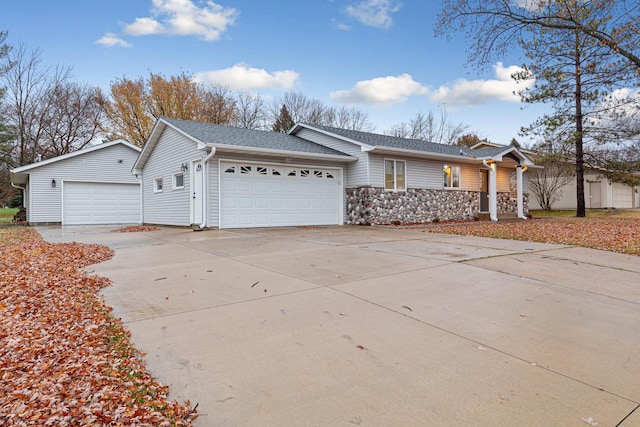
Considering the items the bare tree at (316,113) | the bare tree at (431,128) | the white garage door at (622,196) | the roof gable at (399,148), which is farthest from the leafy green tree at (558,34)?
the bare tree at (431,128)

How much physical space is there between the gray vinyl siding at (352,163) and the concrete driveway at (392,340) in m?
8.04

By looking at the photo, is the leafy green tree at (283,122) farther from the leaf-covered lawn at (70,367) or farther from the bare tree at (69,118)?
the leaf-covered lawn at (70,367)

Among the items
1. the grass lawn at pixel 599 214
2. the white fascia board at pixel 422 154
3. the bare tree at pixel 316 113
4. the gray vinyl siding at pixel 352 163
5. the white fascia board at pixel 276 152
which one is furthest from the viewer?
the bare tree at pixel 316 113

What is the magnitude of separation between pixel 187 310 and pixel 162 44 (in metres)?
17.7

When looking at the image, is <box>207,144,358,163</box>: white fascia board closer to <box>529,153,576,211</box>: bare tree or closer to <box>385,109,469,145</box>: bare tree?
<box>529,153,576,211</box>: bare tree

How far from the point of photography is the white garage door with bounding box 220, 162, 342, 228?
37.8 feet

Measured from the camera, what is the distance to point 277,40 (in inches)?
609

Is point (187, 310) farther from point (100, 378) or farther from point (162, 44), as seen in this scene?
point (162, 44)

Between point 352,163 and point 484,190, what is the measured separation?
7547mm

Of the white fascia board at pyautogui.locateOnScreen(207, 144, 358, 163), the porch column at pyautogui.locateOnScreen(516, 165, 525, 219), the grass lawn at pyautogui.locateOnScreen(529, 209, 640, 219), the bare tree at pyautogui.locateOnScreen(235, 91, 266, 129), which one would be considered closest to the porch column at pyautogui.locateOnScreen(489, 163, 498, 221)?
the porch column at pyautogui.locateOnScreen(516, 165, 525, 219)

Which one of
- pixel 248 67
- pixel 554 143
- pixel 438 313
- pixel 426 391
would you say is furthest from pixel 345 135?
pixel 248 67

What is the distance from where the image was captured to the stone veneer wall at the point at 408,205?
1318cm

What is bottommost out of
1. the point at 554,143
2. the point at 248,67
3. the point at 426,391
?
the point at 426,391

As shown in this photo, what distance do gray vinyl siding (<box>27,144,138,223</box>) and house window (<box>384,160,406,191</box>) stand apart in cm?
1364
